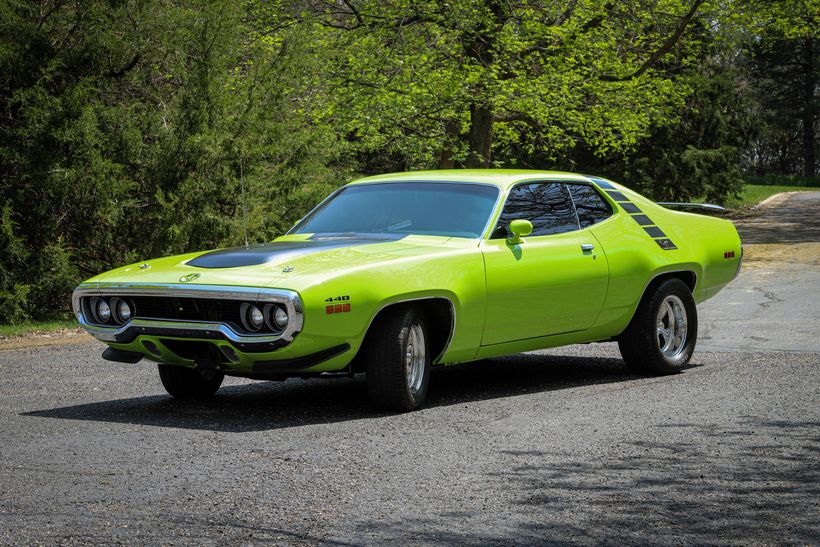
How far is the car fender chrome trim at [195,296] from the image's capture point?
7.24m

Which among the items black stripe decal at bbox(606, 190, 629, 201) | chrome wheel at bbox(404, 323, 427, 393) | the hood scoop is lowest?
chrome wheel at bbox(404, 323, 427, 393)

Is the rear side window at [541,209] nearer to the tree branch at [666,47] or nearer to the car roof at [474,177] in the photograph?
the car roof at [474,177]

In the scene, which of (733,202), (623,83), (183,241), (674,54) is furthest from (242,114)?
(733,202)

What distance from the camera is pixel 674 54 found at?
28.0 m

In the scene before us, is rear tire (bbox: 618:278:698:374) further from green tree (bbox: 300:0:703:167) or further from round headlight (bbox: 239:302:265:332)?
green tree (bbox: 300:0:703:167)

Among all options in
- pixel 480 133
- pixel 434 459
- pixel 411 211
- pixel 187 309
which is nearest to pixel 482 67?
pixel 480 133

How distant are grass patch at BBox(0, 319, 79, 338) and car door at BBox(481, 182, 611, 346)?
7.18 meters

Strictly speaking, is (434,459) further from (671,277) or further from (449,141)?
(449,141)

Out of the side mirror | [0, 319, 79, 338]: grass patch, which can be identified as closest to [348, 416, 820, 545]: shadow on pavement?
the side mirror

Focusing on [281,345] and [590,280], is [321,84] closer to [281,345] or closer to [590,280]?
[590,280]

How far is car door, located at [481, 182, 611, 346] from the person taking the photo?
8500mm

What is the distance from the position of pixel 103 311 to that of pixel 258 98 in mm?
9036

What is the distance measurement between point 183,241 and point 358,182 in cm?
648

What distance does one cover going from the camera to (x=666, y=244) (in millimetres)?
10023
